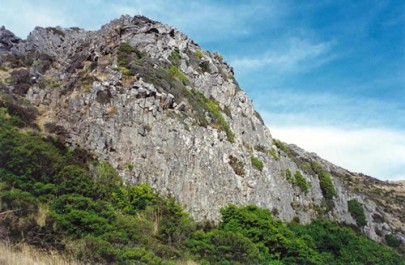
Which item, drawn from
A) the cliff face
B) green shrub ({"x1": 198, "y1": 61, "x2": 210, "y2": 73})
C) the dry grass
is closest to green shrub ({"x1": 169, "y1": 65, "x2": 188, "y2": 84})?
the cliff face

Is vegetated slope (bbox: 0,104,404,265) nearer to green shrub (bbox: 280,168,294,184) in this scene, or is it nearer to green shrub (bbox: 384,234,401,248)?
green shrub (bbox: 280,168,294,184)

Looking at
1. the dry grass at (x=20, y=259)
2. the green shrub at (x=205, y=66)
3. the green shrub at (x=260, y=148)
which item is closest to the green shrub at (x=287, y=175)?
the green shrub at (x=260, y=148)

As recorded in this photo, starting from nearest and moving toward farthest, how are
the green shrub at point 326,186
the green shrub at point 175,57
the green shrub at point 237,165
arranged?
1. the green shrub at point 237,165
2. the green shrub at point 175,57
3. the green shrub at point 326,186

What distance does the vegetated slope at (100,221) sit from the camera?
8.83 meters

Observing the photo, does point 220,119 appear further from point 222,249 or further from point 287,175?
point 222,249

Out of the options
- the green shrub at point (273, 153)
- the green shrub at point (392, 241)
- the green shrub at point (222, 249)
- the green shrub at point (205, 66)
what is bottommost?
the green shrub at point (222, 249)

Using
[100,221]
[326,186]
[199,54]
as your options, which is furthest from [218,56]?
[100,221]

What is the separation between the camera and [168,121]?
24.4 meters

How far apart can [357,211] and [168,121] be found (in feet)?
102

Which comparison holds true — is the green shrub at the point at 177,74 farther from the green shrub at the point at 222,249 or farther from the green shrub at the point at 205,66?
the green shrub at the point at 222,249

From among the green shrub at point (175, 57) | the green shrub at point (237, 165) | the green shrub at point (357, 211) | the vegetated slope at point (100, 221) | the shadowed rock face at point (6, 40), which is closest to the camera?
the vegetated slope at point (100, 221)

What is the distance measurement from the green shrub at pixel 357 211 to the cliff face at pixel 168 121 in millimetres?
592

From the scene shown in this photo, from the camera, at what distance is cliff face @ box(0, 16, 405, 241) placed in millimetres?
21875

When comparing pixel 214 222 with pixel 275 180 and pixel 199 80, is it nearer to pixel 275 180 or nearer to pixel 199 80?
pixel 275 180
